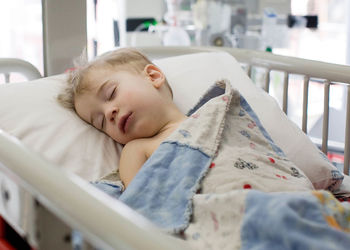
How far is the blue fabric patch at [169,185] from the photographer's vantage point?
0.81 m

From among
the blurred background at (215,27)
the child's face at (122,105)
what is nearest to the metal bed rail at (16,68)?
the child's face at (122,105)

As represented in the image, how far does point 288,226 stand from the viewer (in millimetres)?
610

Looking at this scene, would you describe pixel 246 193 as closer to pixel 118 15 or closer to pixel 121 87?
pixel 121 87

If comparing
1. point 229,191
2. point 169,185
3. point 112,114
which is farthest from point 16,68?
point 229,191

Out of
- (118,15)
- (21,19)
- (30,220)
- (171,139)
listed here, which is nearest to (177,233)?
(171,139)

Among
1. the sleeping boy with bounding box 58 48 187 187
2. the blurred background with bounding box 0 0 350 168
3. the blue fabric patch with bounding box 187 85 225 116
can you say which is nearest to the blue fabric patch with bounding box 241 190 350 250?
the sleeping boy with bounding box 58 48 187 187

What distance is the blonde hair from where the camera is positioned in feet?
3.65

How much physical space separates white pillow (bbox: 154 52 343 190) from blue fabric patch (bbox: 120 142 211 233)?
30 cm

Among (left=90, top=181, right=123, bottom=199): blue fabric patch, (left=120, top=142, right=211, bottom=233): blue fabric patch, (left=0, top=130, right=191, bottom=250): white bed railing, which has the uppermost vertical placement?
(left=0, top=130, right=191, bottom=250): white bed railing

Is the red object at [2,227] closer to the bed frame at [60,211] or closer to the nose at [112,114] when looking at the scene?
the bed frame at [60,211]

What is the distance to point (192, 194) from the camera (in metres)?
0.82

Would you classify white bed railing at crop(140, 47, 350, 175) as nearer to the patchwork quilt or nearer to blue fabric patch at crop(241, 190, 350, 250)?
the patchwork quilt

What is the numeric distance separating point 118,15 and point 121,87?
2.06 meters

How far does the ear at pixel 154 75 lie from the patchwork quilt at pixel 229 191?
0.37ft
